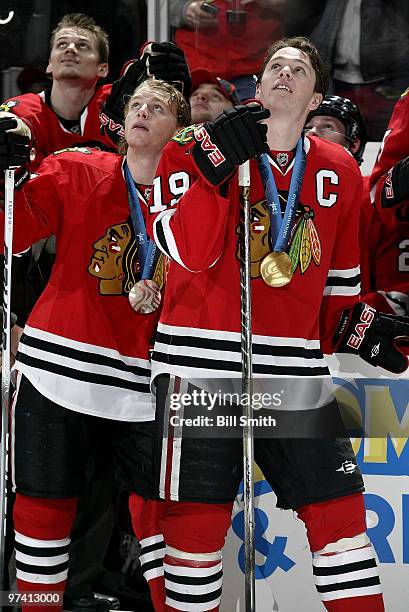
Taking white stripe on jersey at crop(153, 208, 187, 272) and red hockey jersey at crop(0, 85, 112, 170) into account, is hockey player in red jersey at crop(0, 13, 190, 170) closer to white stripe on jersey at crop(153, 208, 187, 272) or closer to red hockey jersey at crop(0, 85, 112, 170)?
red hockey jersey at crop(0, 85, 112, 170)

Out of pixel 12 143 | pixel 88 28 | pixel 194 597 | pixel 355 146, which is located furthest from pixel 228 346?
pixel 88 28

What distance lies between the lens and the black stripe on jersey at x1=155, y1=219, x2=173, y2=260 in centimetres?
208

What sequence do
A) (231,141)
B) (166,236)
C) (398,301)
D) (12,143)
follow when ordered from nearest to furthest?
(231,141)
(166,236)
(12,143)
(398,301)

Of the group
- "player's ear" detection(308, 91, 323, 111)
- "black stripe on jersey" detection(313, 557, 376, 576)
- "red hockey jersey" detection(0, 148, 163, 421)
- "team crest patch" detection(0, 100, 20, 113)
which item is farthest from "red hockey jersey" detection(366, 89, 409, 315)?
"team crest patch" detection(0, 100, 20, 113)

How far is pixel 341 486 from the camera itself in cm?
211

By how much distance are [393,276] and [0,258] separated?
1.17 metres

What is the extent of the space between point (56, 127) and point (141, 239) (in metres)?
0.73

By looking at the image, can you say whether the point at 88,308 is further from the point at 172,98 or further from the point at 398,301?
the point at 398,301

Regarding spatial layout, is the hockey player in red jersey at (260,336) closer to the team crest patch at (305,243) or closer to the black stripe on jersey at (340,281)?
the team crest patch at (305,243)

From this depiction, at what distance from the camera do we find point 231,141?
197 centimetres

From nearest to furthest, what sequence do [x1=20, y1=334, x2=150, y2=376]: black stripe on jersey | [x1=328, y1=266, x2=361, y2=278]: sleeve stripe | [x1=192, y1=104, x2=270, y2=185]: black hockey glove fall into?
[x1=192, y1=104, x2=270, y2=185]: black hockey glove
[x1=328, y1=266, x2=361, y2=278]: sleeve stripe
[x1=20, y1=334, x2=150, y2=376]: black stripe on jersey

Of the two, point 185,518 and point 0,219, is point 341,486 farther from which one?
point 0,219

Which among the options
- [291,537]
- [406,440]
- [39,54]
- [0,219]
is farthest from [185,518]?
[39,54]

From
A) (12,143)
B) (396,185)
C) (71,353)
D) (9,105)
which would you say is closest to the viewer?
(12,143)
